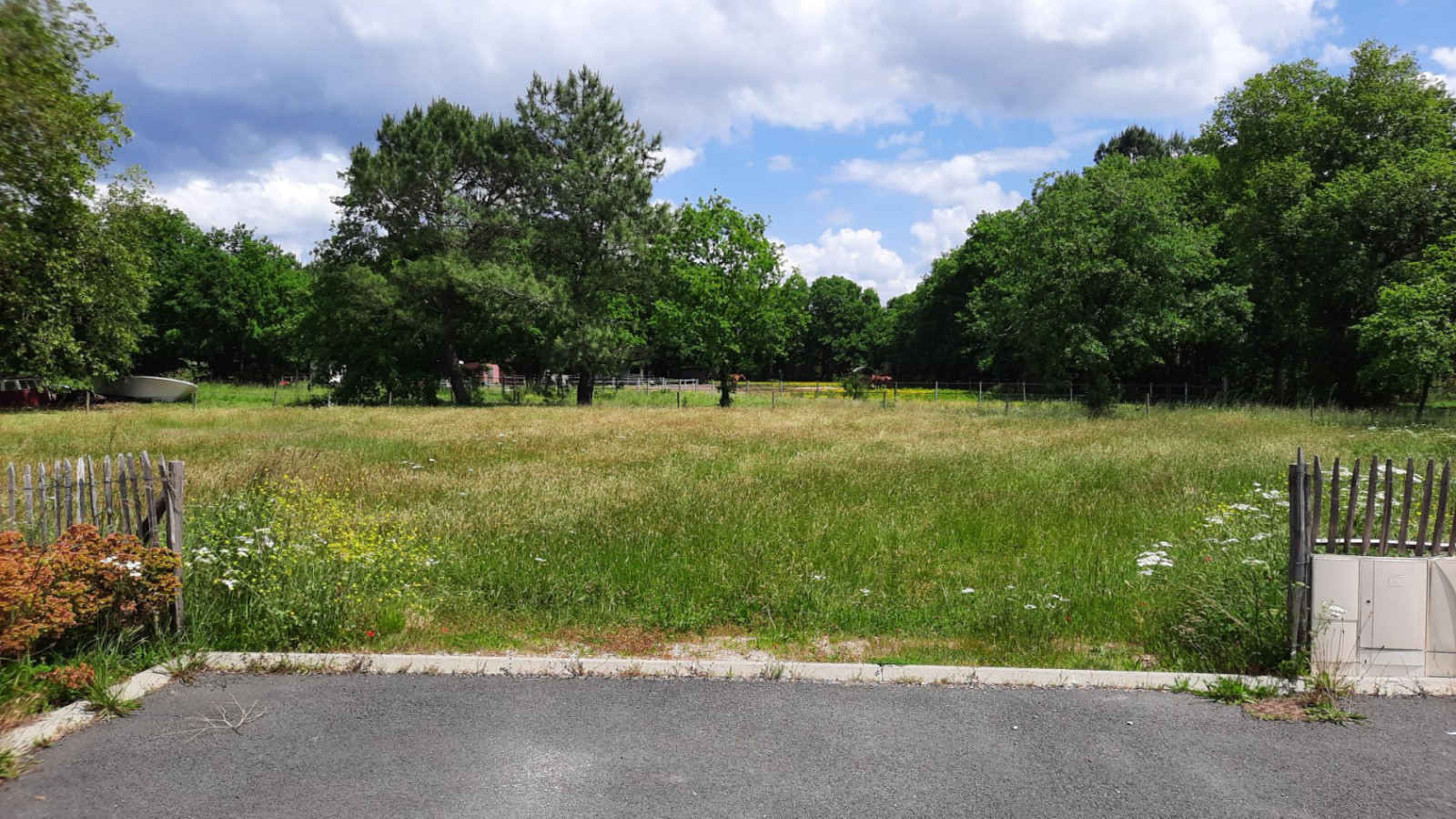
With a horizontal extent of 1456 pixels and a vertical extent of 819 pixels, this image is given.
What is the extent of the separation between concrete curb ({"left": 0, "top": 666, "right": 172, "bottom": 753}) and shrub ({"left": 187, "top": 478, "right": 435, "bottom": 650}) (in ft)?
1.95

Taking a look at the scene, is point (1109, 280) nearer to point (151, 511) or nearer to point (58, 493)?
point (151, 511)

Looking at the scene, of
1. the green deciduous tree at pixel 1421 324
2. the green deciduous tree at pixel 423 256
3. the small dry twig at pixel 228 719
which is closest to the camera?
the small dry twig at pixel 228 719

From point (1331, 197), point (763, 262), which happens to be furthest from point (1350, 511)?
point (763, 262)

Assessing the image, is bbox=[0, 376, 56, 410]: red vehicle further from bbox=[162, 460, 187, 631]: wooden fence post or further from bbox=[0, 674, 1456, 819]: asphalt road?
bbox=[0, 674, 1456, 819]: asphalt road

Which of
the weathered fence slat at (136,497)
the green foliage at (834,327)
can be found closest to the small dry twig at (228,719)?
the weathered fence slat at (136,497)

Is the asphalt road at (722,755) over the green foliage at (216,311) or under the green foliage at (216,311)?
under

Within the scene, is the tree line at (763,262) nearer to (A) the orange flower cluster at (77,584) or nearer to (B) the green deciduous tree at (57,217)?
(B) the green deciduous tree at (57,217)

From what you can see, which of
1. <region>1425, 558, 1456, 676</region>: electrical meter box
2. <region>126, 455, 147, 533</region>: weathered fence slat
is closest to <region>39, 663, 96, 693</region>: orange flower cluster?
<region>126, 455, 147, 533</region>: weathered fence slat

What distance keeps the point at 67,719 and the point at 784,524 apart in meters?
6.90

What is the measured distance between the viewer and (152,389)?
43.7 meters

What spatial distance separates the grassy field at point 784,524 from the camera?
6.20 metres

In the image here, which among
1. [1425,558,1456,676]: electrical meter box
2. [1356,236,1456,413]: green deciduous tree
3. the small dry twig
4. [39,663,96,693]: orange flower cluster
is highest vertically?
[1356,236,1456,413]: green deciduous tree

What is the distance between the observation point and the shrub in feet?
18.7

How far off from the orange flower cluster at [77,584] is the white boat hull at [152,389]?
45830 millimetres
